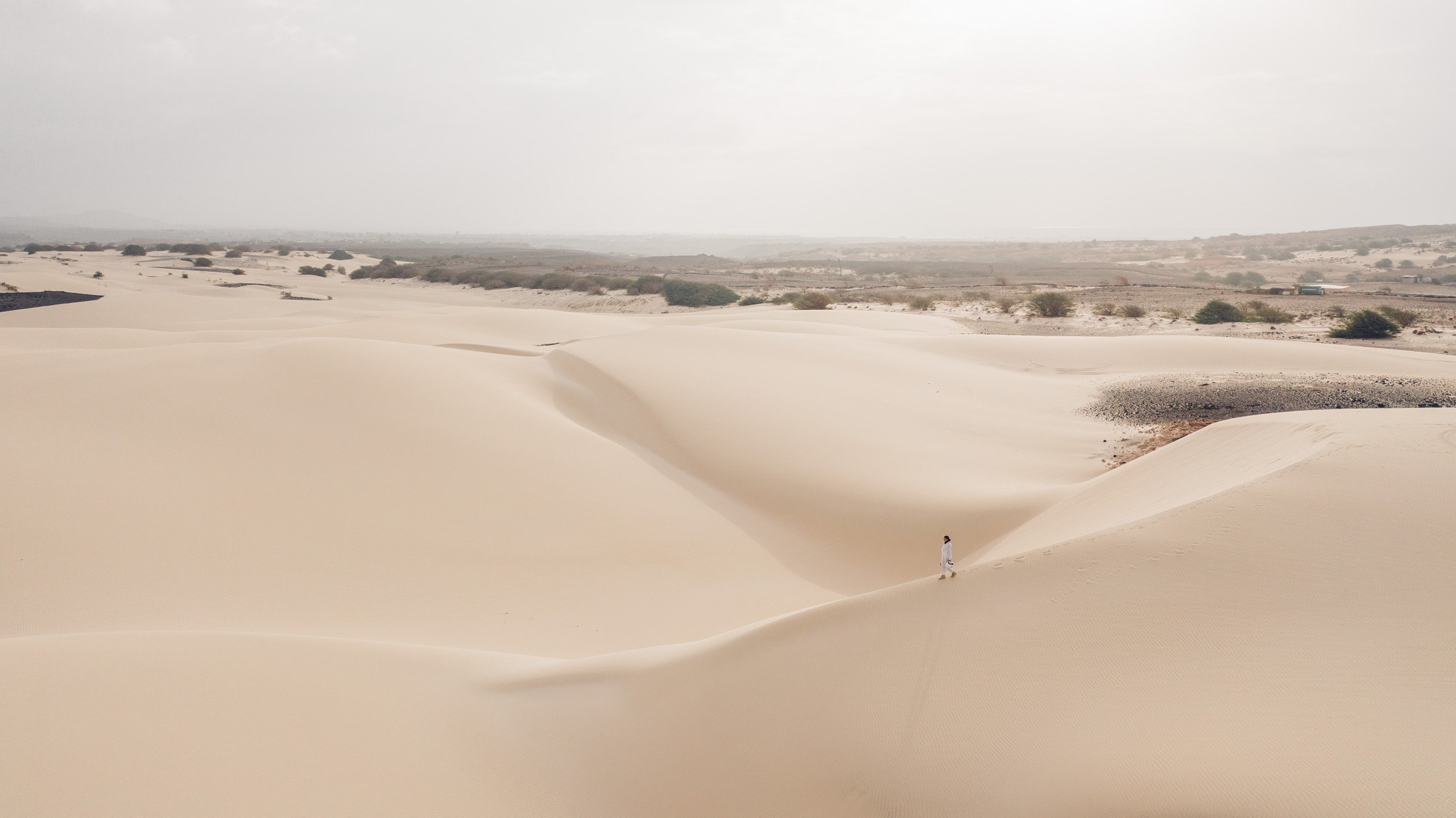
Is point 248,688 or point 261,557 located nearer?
point 248,688

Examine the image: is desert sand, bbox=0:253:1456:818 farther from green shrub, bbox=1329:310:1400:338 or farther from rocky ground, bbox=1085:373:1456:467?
green shrub, bbox=1329:310:1400:338

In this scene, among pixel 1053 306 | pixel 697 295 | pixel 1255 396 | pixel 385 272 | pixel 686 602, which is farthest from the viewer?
pixel 385 272

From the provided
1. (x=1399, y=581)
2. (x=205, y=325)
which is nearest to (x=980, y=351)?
(x=1399, y=581)

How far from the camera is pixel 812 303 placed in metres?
29.7

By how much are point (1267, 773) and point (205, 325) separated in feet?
87.6

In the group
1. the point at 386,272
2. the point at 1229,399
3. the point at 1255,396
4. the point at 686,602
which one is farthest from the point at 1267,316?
the point at 386,272

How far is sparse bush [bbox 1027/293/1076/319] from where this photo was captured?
24.8 meters

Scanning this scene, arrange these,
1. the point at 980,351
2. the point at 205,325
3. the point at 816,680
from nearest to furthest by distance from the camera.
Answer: the point at 816,680 < the point at 980,351 < the point at 205,325

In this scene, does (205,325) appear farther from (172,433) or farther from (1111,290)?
(1111,290)

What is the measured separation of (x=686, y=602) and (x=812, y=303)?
23916mm

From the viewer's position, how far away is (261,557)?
6520mm

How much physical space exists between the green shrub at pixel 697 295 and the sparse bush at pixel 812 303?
13.1 feet

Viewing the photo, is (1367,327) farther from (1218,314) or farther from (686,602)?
(686,602)

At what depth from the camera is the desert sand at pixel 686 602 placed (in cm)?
323
